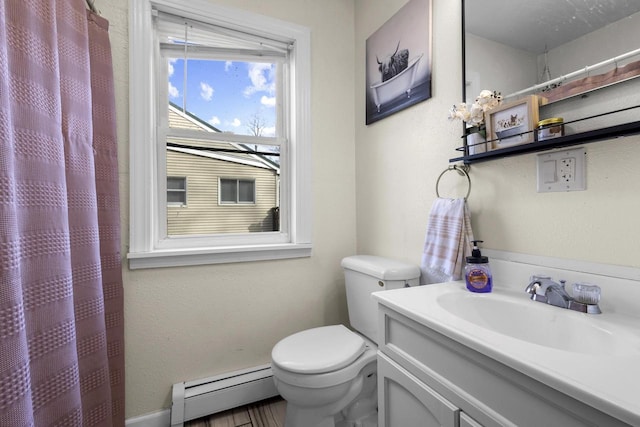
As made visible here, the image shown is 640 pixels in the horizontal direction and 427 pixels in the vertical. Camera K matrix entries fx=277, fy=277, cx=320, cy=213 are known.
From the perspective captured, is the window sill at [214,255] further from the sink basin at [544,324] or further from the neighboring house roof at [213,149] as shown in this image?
the sink basin at [544,324]

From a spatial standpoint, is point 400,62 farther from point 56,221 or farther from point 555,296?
point 56,221

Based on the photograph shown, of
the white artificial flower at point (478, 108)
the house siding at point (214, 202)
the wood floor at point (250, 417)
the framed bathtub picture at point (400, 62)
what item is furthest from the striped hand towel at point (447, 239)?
the wood floor at point (250, 417)

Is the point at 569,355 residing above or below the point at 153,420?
above

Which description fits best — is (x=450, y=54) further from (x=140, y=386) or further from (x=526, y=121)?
(x=140, y=386)

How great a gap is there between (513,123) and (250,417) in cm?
173

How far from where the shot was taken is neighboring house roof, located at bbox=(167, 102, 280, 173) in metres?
1.51

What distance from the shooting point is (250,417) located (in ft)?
4.63

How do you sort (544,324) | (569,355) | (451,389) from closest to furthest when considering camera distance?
(569,355)
(451,389)
(544,324)

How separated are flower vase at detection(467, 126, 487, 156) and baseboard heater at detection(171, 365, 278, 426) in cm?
148

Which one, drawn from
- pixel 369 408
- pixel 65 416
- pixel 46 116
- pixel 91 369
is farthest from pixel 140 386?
pixel 46 116

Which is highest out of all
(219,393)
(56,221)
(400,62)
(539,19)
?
(400,62)

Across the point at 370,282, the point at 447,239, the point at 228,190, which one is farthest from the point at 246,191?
the point at 447,239

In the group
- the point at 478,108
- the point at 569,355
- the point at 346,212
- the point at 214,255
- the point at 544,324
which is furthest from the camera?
the point at 346,212

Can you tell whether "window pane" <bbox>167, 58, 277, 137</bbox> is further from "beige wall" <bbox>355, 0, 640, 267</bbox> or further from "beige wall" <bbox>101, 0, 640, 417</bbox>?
"beige wall" <bbox>355, 0, 640, 267</bbox>
